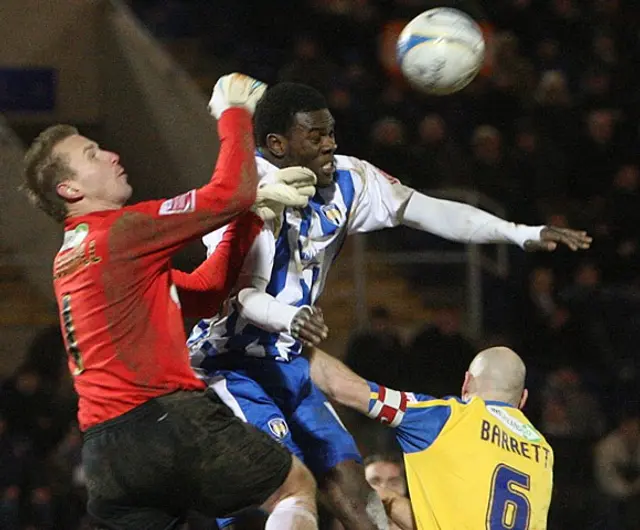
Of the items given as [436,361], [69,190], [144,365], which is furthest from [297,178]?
[436,361]

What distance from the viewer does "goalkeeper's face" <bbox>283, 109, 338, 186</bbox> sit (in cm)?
484

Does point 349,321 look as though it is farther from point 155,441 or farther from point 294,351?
point 155,441

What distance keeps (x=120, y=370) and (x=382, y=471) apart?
76.3 inches

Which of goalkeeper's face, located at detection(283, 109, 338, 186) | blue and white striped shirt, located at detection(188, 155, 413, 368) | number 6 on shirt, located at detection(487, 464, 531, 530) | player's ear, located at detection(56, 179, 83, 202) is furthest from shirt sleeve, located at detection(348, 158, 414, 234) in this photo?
player's ear, located at detection(56, 179, 83, 202)

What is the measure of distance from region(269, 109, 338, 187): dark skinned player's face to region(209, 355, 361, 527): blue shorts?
74 cm

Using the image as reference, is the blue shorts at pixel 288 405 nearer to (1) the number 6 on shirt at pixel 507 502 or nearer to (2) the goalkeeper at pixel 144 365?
(1) the number 6 on shirt at pixel 507 502

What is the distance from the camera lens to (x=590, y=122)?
9617mm

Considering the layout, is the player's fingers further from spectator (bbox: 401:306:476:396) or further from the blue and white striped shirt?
spectator (bbox: 401:306:476:396)

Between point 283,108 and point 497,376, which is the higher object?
point 283,108

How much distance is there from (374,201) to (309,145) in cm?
40

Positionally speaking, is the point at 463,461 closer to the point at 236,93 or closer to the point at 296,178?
the point at 296,178

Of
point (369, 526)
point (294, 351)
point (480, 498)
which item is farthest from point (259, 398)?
point (480, 498)

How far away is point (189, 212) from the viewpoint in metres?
3.85

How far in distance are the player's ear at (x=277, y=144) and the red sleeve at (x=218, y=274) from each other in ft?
1.30
